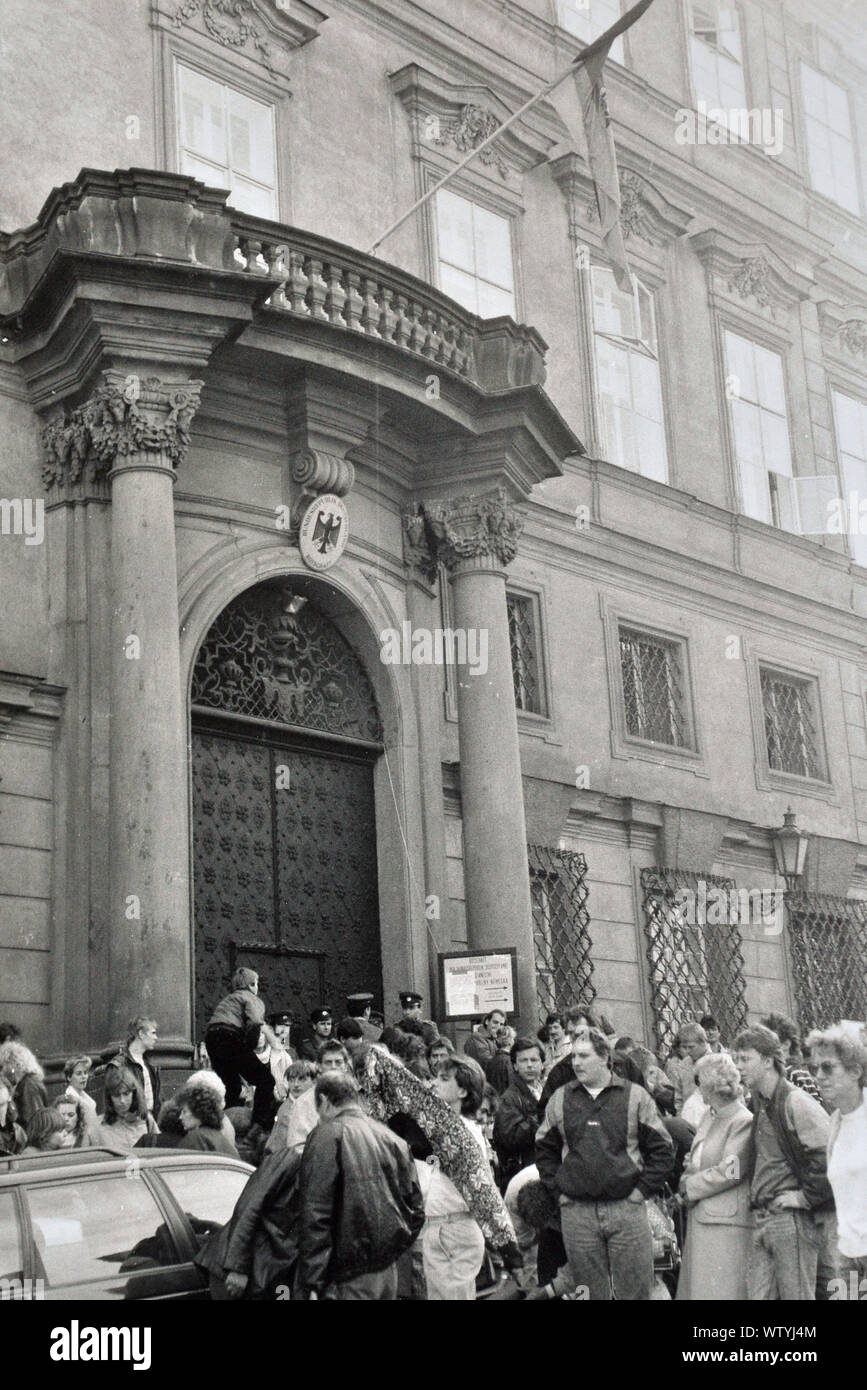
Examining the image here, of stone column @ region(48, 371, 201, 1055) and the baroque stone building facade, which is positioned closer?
stone column @ region(48, 371, 201, 1055)

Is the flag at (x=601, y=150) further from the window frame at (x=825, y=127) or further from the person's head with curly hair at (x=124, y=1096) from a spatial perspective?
the window frame at (x=825, y=127)

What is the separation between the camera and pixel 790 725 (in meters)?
24.8

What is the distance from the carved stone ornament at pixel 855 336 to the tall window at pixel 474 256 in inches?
325

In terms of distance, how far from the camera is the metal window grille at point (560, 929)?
63.7 feet

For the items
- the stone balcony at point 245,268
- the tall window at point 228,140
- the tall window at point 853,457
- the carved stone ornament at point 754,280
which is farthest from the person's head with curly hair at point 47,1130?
the tall window at point 853,457

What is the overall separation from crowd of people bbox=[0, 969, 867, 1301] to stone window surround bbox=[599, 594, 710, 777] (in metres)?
9.88

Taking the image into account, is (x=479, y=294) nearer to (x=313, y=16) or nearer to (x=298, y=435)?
(x=313, y=16)

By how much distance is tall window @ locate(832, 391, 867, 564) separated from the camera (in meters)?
27.2

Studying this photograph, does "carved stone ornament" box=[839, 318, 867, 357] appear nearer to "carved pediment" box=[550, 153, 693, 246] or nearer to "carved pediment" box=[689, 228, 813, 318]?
"carved pediment" box=[689, 228, 813, 318]

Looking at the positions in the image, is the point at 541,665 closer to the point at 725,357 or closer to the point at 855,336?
the point at 725,357

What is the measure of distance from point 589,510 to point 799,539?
4.99 m

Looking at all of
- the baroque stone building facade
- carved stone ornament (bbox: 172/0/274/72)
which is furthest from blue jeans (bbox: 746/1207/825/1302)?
carved stone ornament (bbox: 172/0/274/72)

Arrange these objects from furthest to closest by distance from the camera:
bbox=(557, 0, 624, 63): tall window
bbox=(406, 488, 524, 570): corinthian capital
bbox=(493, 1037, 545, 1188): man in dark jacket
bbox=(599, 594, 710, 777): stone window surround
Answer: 1. bbox=(557, 0, 624, 63): tall window
2. bbox=(599, 594, 710, 777): stone window surround
3. bbox=(406, 488, 524, 570): corinthian capital
4. bbox=(493, 1037, 545, 1188): man in dark jacket
